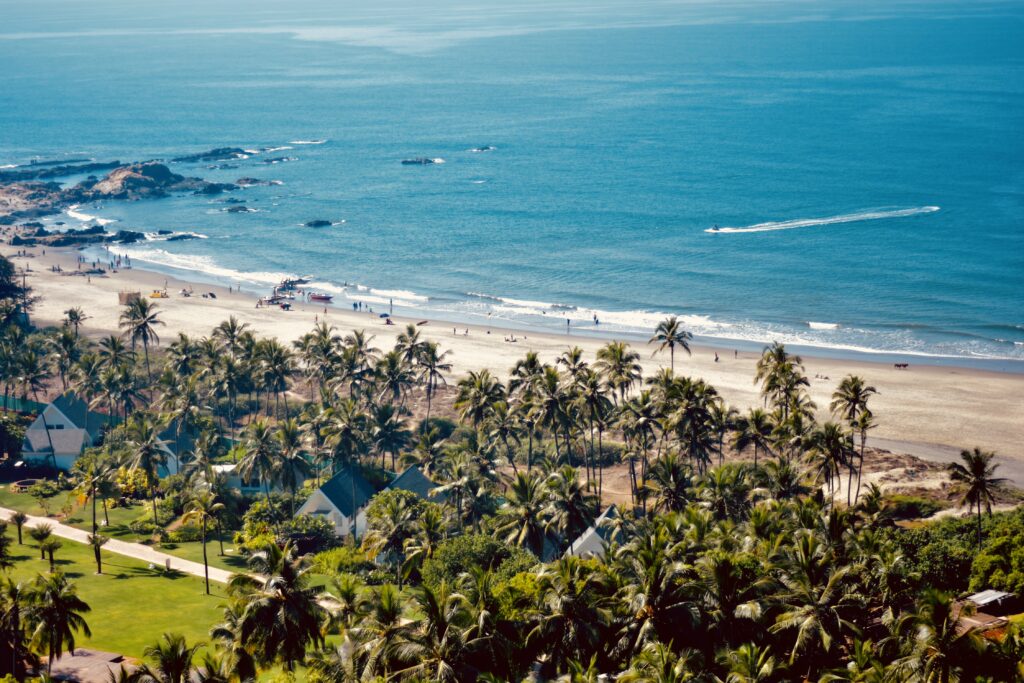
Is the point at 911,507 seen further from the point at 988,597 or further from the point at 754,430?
the point at 988,597

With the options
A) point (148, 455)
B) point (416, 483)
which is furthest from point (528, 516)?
point (148, 455)

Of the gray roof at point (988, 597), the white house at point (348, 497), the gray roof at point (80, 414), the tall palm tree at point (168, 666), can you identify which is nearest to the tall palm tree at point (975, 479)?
the gray roof at point (988, 597)

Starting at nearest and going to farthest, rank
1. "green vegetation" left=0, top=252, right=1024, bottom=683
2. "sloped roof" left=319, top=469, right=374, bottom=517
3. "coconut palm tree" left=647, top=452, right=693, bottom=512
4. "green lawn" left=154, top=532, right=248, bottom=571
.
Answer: "green vegetation" left=0, top=252, right=1024, bottom=683 < "coconut palm tree" left=647, top=452, right=693, bottom=512 < "green lawn" left=154, top=532, right=248, bottom=571 < "sloped roof" left=319, top=469, right=374, bottom=517

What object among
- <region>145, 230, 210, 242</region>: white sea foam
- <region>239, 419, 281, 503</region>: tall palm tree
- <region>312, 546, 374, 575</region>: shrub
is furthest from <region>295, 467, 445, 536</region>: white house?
<region>145, 230, 210, 242</region>: white sea foam

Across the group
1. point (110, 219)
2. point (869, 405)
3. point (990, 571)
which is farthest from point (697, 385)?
point (110, 219)

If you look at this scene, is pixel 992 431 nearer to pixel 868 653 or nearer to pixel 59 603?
pixel 868 653

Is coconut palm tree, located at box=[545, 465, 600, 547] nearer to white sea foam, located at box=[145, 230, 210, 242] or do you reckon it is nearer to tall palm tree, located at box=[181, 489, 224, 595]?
tall palm tree, located at box=[181, 489, 224, 595]
